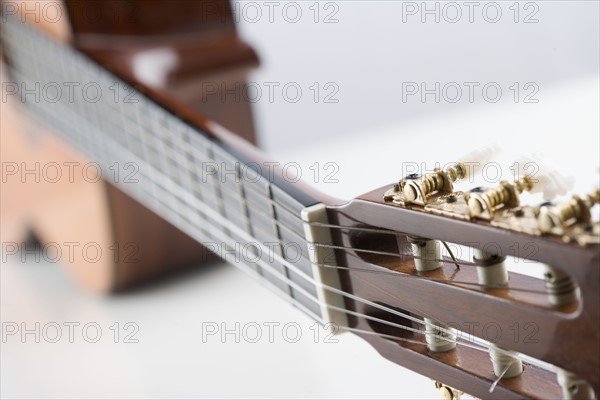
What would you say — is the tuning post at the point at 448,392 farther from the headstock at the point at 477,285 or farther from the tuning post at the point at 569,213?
the tuning post at the point at 569,213

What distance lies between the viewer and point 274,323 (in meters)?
1.26

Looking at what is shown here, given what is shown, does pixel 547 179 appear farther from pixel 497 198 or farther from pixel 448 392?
pixel 448 392

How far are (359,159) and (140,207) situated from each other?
0.50 meters

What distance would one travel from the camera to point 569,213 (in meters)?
0.57

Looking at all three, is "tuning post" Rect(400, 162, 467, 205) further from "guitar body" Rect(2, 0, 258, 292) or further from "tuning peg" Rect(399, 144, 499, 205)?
"guitar body" Rect(2, 0, 258, 292)

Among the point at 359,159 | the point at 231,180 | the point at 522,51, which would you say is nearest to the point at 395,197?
the point at 231,180

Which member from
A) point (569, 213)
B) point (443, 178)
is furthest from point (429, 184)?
point (569, 213)

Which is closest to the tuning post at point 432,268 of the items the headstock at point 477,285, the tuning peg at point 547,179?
the headstock at point 477,285

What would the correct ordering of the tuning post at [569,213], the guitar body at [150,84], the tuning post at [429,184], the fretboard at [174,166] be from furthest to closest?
the guitar body at [150,84], the fretboard at [174,166], the tuning post at [429,184], the tuning post at [569,213]

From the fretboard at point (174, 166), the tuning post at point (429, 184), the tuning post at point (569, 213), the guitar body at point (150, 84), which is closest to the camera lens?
the tuning post at point (569, 213)

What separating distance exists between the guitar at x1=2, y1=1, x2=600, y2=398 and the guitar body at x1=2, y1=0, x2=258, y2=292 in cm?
19

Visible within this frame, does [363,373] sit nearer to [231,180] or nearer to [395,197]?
[231,180]

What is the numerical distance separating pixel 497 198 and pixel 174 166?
0.58m

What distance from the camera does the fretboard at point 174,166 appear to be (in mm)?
880
